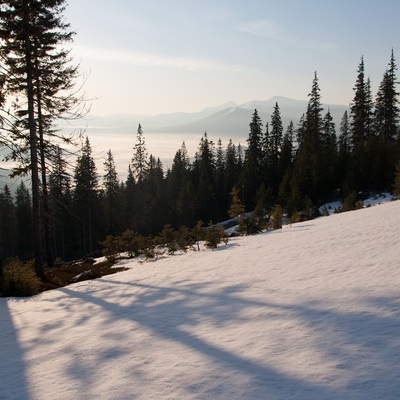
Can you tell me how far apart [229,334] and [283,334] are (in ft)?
3.18

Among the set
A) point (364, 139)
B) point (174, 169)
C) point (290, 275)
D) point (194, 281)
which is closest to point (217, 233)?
point (194, 281)

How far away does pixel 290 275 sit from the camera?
29.2ft

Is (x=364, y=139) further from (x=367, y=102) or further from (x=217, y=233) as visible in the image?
(x=217, y=233)

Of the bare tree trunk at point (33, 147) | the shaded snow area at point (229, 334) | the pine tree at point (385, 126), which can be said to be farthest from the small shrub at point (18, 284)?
the pine tree at point (385, 126)

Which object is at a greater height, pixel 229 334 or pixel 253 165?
pixel 253 165

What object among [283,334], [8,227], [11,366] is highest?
[283,334]

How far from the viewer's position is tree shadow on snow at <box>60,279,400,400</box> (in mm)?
3717

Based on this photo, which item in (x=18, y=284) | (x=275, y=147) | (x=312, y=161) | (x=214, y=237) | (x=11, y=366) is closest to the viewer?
(x=11, y=366)

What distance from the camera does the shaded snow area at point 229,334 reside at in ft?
13.3

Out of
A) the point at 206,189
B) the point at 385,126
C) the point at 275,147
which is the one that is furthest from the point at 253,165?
the point at 385,126

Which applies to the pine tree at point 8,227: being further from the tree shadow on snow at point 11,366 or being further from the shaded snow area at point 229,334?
the tree shadow on snow at point 11,366

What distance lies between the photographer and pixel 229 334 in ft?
18.7

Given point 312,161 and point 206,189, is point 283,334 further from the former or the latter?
point 206,189

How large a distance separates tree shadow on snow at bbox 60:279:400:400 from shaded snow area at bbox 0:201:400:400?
0.02 m
